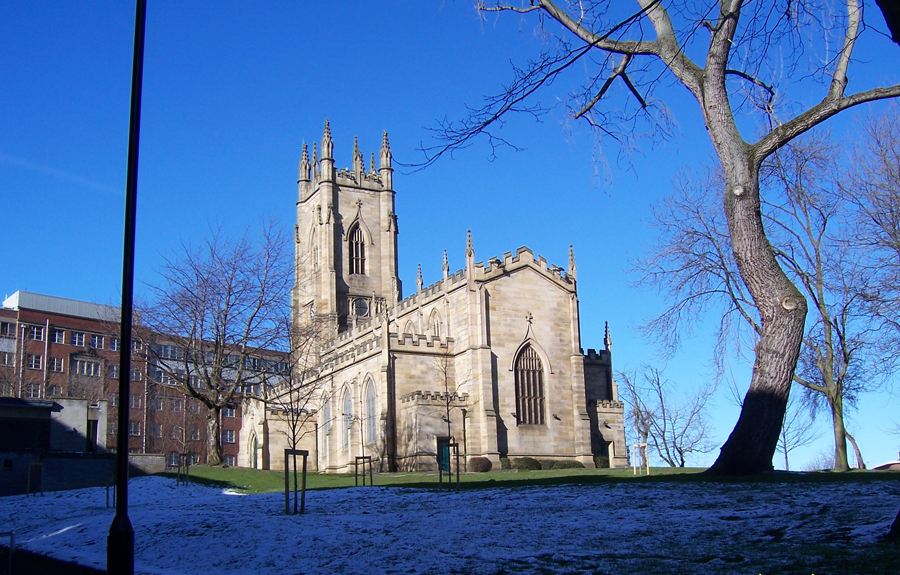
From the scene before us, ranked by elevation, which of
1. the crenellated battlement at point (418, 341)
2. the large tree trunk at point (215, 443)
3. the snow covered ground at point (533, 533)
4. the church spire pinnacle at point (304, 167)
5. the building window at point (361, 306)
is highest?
the church spire pinnacle at point (304, 167)

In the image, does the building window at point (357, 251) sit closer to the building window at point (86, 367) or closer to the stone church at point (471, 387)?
the stone church at point (471, 387)

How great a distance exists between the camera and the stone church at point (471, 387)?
46.9m

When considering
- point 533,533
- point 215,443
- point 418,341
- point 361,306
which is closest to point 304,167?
point 361,306

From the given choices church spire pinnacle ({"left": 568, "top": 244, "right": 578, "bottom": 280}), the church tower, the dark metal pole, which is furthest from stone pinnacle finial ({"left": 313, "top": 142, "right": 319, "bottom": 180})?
the dark metal pole

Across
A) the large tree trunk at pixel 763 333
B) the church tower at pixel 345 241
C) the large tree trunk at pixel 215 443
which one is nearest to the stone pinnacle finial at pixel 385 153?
the church tower at pixel 345 241

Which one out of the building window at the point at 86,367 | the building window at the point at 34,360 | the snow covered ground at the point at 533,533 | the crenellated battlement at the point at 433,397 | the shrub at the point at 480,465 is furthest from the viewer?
the building window at the point at 86,367

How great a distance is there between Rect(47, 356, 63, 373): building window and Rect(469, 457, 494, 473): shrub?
169ft

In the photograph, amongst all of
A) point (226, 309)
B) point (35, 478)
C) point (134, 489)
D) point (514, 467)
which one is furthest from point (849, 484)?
point (514, 467)

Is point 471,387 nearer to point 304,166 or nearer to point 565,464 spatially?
point 565,464

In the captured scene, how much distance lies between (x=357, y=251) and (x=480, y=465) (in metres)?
36.6

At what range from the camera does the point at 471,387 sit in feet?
157

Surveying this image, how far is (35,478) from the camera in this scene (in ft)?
97.1

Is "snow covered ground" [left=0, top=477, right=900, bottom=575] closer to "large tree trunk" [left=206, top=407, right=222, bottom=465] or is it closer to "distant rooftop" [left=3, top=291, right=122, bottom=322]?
"large tree trunk" [left=206, top=407, right=222, bottom=465]

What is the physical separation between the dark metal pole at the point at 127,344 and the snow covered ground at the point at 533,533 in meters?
2.19
